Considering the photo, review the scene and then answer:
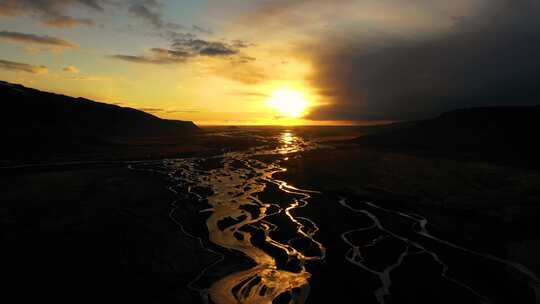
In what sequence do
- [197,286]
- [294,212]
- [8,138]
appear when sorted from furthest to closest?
[8,138] → [294,212] → [197,286]

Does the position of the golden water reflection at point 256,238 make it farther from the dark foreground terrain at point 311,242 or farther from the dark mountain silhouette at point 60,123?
the dark mountain silhouette at point 60,123

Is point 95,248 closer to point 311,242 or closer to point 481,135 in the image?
point 311,242

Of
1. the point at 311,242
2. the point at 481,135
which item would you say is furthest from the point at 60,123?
the point at 481,135

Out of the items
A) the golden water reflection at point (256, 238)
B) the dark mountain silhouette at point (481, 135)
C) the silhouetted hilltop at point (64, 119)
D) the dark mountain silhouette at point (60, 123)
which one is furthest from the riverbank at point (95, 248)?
the silhouetted hilltop at point (64, 119)

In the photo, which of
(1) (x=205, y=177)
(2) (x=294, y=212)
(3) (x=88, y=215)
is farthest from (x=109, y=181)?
(2) (x=294, y=212)

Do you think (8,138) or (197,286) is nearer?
(197,286)

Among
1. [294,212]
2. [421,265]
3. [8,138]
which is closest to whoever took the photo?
[421,265]

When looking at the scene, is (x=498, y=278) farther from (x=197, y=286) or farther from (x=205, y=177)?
(x=205, y=177)

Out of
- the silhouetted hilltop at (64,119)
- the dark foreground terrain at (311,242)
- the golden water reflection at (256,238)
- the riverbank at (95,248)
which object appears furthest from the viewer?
the silhouetted hilltop at (64,119)

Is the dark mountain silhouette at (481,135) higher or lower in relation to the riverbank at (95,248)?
higher
